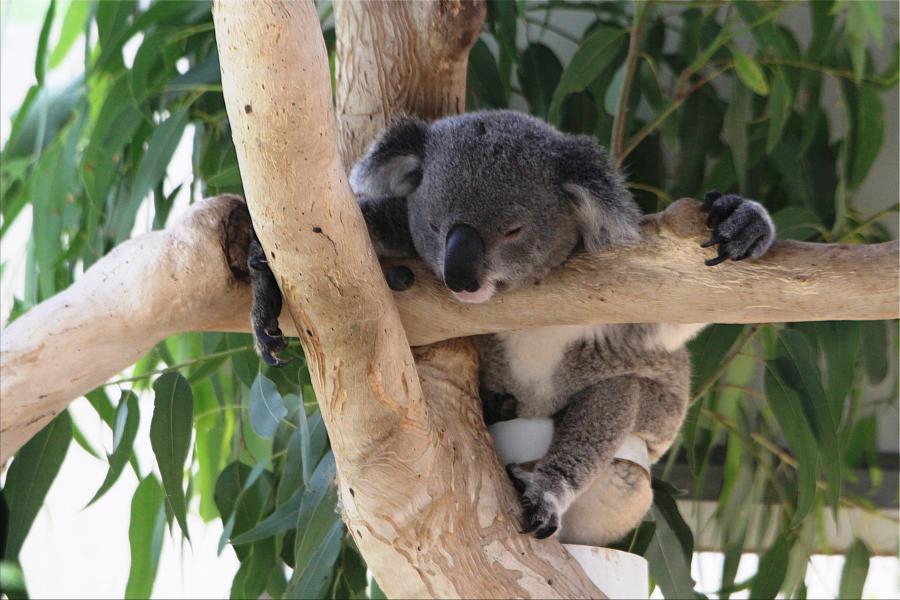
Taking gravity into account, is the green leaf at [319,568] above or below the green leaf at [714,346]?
below

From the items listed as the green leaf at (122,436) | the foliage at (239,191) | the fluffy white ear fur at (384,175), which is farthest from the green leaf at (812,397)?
the green leaf at (122,436)

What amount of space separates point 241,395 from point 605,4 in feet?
4.31

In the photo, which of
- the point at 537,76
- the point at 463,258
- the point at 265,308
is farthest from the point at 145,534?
the point at 537,76

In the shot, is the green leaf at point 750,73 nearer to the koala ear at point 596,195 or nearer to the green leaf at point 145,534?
the koala ear at point 596,195

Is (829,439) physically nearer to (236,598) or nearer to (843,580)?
(843,580)

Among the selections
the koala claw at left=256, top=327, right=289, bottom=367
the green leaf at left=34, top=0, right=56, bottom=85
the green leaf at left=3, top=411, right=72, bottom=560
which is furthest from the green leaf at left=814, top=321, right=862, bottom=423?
the green leaf at left=34, top=0, right=56, bottom=85

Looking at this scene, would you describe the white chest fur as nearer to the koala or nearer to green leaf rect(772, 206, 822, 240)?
the koala

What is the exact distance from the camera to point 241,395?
2.24 m

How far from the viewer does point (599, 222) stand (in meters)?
1.47

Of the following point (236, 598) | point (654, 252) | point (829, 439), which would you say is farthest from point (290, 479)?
point (829, 439)

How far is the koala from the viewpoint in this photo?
4.58ft

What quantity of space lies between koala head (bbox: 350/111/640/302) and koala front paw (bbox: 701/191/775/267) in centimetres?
13

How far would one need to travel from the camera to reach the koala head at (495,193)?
4.73ft

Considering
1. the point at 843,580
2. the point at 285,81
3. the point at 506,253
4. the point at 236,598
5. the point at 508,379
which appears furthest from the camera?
the point at 843,580
